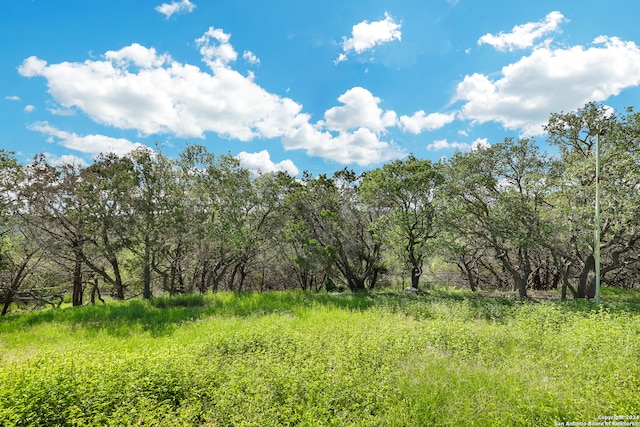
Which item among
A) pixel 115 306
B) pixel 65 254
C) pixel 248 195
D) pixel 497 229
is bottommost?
pixel 115 306

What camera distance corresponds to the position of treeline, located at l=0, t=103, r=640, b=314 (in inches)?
562

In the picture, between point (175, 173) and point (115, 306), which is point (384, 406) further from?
point (175, 173)

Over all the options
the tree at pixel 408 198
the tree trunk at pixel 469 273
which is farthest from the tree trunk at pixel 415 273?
the tree trunk at pixel 469 273

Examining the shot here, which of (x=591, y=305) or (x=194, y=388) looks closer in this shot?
(x=194, y=388)

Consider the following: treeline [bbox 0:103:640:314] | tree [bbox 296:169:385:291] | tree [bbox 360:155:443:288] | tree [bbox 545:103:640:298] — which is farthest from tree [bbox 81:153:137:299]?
tree [bbox 545:103:640:298]

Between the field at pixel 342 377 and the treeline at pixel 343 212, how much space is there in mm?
7136

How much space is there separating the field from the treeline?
23.4 ft

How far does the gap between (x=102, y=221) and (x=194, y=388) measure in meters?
13.7

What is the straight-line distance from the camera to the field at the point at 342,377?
15.4 feet

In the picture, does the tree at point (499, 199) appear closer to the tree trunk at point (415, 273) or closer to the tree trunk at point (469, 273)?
the tree trunk at point (415, 273)

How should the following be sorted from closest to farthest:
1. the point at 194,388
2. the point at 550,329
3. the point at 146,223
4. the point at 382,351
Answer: the point at 194,388, the point at 382,351, the point at 550,329, the point at 146,223

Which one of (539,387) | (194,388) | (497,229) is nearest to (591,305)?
(497,229)

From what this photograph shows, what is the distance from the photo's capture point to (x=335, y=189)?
65.8 ft

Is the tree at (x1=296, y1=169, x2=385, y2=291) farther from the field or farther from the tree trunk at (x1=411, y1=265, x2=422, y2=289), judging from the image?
the field
